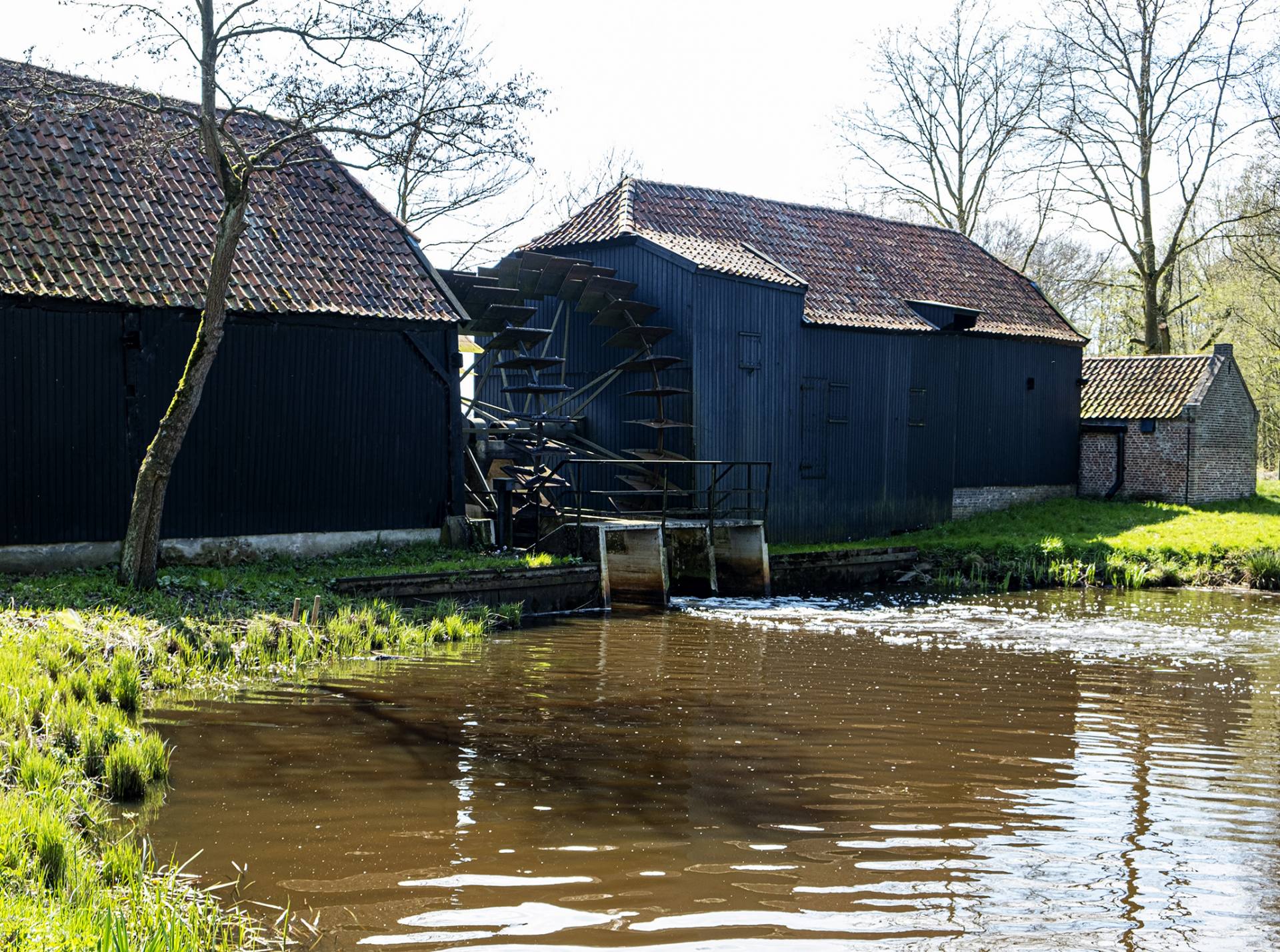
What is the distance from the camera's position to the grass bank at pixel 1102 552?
18250 mm

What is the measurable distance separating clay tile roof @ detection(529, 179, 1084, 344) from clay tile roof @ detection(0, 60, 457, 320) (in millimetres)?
4468

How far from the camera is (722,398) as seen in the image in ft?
60.7

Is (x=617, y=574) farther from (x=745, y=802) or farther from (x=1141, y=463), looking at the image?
(x=1141, y=463)

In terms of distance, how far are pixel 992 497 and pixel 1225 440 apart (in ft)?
18.1

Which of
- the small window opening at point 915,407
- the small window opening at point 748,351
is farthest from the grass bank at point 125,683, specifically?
the small window opening at point 915,407

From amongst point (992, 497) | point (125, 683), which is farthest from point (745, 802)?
point (992, 497)

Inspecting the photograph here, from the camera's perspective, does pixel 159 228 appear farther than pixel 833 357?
No

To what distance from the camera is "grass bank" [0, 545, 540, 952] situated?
4426mm

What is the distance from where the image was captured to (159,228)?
14180 millimetres

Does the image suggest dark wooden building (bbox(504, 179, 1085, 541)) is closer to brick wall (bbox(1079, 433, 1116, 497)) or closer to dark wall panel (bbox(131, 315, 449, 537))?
brick wall (bbox(1079, 433, 1116, 497))

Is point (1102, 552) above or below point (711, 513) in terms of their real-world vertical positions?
below

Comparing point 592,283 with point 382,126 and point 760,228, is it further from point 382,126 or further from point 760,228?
point 382,126

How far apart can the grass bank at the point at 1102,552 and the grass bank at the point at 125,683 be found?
25.8 feet

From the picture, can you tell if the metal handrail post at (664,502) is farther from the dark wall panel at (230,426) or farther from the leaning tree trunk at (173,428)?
the leaning tree trunk at (173,428)
